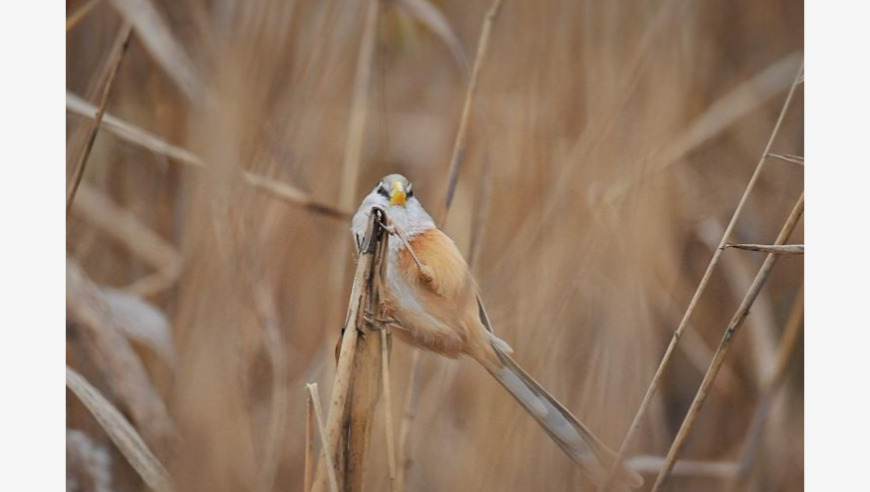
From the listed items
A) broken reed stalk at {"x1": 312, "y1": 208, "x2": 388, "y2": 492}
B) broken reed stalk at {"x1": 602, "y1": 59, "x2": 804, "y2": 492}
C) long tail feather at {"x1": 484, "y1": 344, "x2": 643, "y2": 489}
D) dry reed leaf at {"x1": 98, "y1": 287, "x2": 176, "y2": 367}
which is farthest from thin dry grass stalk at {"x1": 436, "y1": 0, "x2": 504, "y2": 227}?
dry reed leaf at {"x1": 98, "y1": 287, "x2": 176, "y2": 367}

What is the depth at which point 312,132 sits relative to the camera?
1.25 m

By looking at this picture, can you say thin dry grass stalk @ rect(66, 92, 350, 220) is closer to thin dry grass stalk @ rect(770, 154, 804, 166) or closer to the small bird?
the small bird

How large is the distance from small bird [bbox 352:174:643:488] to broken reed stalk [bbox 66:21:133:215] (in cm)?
41

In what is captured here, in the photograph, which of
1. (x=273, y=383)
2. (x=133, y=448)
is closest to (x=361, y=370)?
(x=273, y=383)

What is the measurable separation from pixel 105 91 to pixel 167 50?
108mm

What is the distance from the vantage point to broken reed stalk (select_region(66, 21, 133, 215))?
1.30m

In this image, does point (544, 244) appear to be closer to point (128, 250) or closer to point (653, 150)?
point (653, 150)

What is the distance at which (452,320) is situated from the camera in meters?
1.19

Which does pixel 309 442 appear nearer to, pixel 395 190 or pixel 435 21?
pixel 395 190

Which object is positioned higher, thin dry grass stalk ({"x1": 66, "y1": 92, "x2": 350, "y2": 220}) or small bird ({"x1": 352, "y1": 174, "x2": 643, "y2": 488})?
thin dry grass stalk ({"x1": 66, "y1": 92, "x2": 350, "y2": 220})

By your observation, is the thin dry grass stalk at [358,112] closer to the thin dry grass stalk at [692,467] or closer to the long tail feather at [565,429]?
the long tail feather at [565,429]

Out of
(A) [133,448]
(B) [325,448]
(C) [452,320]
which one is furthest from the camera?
(A) [133,448]

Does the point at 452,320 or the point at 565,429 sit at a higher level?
the point at 452,320
